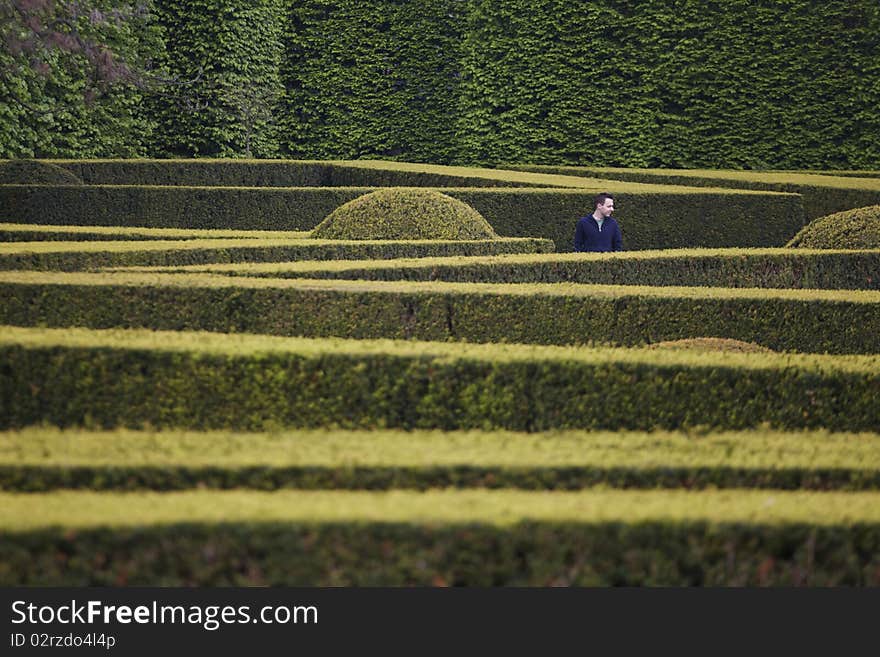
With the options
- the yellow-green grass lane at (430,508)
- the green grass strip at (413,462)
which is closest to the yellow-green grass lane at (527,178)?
the green grass strip at (413,462)

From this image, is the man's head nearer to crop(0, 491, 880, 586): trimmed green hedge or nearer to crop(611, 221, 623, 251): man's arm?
crop(611, 221, 623, 251): man's arm

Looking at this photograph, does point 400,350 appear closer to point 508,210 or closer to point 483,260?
point 483,260

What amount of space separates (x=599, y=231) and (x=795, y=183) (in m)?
6.78

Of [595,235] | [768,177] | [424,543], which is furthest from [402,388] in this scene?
[768,177]

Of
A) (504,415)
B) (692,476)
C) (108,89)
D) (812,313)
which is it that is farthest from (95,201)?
(692,476)

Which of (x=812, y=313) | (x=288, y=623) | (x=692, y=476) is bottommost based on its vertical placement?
(x=288, y=623)

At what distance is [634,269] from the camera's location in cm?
1168

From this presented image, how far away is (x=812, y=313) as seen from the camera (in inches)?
375

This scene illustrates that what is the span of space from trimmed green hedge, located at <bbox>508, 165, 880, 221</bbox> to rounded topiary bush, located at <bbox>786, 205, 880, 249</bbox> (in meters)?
4.64

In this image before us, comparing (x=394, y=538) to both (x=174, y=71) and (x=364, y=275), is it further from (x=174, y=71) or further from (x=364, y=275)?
(x=174, y=71)

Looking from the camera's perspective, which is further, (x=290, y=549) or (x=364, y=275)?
(x=364, y=275)

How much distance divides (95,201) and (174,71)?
10637 mm

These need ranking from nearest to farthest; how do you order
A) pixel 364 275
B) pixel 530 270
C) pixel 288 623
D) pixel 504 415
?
1. pixel 288 623
2. pixel 504 415
3. pixel 364 275
4. pixel 530 270

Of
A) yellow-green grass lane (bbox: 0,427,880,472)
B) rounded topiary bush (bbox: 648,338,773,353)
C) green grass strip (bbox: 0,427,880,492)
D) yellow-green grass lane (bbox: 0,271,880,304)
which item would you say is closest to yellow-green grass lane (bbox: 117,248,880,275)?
yellow-green grass lane (bbox: 0,271,880,304)
